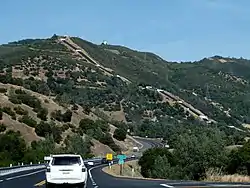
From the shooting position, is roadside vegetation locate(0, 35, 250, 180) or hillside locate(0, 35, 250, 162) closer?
roadside vegetation locate(0, 35, 250, 180)

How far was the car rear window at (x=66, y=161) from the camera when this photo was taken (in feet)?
88.4

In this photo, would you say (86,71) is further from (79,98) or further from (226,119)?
(226,119)

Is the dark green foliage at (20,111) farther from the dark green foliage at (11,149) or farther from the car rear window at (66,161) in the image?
the car rear window at (66,161)

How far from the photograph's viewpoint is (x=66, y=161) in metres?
27.0

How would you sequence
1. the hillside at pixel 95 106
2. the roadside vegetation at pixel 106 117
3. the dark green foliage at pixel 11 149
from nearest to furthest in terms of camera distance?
the roadside vegetation at pixel 106 117
the dark green foliage at pixel 11 149
the hillside at pixel 95 106

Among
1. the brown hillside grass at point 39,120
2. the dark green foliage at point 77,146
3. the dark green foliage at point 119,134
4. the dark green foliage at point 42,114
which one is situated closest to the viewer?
the dark green foliage at point 77,146

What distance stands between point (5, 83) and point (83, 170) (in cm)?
9524

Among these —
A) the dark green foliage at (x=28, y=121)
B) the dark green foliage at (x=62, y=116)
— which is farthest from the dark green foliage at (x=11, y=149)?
the dark green foliage at (x=62, y=116)

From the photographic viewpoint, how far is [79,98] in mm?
147250

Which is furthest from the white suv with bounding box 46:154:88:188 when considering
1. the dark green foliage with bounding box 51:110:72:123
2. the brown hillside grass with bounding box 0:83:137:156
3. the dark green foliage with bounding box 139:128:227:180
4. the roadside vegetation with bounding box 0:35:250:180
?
the dark green foliage with bounding box 51:110:72:123

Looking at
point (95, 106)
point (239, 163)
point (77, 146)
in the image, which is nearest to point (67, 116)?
point (77, 146)

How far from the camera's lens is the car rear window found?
26.9 m

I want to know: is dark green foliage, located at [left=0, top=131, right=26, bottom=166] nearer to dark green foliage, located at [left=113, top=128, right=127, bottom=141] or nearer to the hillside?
the hillside

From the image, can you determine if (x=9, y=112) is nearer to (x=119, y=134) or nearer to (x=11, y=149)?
(x=11, y=149)
